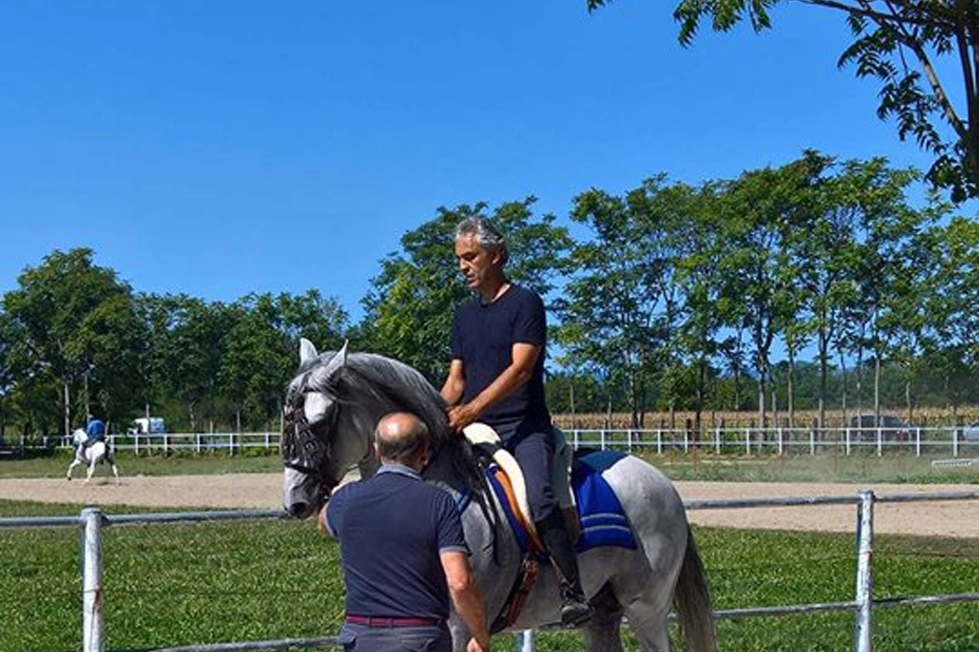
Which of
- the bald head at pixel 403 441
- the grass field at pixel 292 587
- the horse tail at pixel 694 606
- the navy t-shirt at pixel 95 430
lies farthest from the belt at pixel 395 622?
the navy t-shirt at pixel 95 430

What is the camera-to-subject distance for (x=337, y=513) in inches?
184

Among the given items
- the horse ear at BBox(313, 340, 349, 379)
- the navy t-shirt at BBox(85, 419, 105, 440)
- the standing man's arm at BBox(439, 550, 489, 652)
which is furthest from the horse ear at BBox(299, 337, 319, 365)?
the navy t-shirt at BBox(85, 419, 105, 440)

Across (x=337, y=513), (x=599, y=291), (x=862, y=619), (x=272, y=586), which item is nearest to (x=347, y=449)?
(x=337, y=513)

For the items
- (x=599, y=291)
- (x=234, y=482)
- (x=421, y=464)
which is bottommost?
(x=234, y=482)

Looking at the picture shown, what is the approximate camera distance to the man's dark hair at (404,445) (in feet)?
15.0

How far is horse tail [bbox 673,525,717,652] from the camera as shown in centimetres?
672

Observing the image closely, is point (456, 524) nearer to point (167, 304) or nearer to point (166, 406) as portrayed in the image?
point (167, 304)

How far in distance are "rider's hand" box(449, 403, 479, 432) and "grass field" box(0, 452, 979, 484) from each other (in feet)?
84.2

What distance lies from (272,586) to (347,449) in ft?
23.7

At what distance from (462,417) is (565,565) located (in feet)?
2.57

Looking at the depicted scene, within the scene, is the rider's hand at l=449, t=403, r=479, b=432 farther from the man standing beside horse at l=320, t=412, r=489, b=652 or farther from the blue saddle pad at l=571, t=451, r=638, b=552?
the man standing beside horse at l=320, t=412, r=489, b=652

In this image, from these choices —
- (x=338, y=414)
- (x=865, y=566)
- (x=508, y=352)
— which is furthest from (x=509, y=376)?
(x=865, y=566)

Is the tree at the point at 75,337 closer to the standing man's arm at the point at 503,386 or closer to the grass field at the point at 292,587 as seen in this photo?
the grass field at the point at 292,587

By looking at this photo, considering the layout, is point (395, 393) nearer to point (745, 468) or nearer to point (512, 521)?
point (512, 521)
